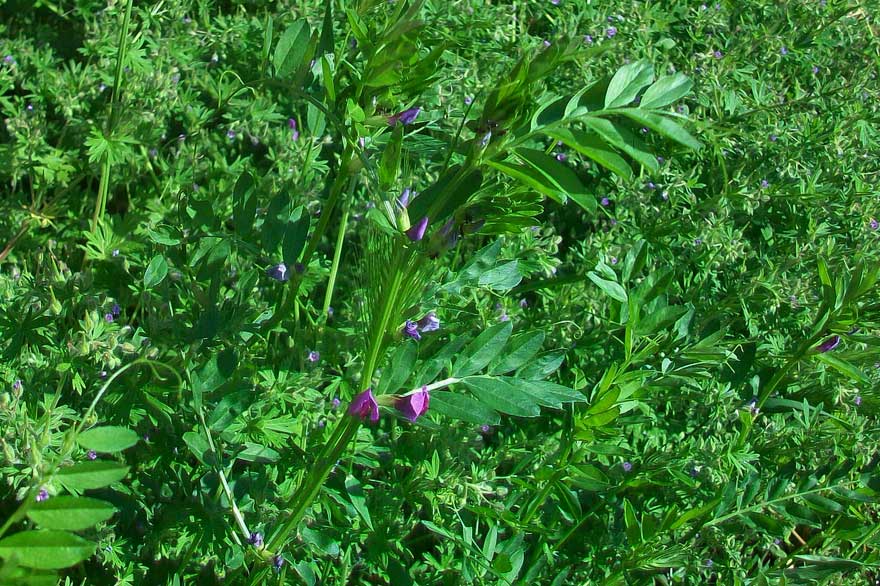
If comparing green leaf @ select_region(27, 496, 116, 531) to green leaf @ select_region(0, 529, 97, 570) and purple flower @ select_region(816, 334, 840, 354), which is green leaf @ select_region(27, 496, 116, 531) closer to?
green leaf @ select_region(0, 529, 97, 570)

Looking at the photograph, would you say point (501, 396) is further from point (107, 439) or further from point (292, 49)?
point (292, 49)

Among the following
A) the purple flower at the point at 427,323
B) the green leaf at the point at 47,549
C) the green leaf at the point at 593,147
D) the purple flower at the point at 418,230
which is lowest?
the green leaf at the point at 47,549

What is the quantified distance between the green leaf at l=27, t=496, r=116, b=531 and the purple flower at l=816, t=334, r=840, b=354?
6.03 feet

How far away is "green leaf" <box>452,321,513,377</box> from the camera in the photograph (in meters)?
1.90

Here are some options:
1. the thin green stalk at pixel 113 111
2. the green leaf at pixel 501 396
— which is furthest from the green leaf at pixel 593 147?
the thin green stalk at pixel 113 111

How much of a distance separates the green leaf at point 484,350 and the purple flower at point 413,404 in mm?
152

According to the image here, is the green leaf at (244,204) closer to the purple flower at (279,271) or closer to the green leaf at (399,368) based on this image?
the purple flower at (279,271)

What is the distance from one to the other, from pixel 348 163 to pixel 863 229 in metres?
1.93

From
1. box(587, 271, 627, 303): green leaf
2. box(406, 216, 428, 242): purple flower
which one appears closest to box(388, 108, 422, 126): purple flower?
box(406, 216, 428, 242): purple flower

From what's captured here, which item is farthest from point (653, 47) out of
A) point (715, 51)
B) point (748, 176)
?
point (748, 176)

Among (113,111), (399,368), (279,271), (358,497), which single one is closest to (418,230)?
(399,368)

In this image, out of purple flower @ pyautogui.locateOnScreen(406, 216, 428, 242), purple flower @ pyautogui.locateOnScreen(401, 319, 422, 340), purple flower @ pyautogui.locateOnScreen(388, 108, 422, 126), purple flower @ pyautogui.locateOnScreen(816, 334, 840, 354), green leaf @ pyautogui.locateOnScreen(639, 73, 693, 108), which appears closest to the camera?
green leaf @ pyautogui.locateOnScreen(639, 73, 693, 108)

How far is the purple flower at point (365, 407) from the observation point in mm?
1698

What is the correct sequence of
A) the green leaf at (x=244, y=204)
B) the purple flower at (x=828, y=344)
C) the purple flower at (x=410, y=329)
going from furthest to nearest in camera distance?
the purple flower at (x=828, y=344)
the green leaf at (x=244, y=204)
the purple flower at (x=410, y=329)
